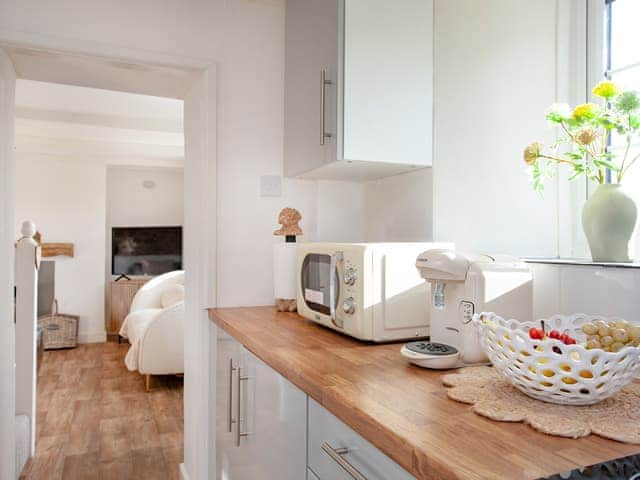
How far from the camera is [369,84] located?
1.66 m

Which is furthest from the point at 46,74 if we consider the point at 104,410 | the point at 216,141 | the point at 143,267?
the point at 143,267

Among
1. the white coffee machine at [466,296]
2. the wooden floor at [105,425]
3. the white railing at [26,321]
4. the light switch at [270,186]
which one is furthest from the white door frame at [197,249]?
the white coffee machine at [466,296]

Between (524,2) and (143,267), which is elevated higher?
(524,2)

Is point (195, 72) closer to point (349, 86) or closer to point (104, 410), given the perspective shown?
point (349, 86)

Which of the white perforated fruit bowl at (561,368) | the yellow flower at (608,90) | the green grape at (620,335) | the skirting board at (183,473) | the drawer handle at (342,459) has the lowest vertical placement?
the skirting board at (183,473)

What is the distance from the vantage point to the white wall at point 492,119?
1.80 meters

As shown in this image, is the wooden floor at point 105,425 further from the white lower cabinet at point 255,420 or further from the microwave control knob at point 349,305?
the microwave control knob at point 349,305

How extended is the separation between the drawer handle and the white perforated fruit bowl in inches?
13.1

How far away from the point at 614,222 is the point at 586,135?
27 centimetres

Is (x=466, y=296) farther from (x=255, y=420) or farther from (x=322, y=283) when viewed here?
(x=255, y=420)

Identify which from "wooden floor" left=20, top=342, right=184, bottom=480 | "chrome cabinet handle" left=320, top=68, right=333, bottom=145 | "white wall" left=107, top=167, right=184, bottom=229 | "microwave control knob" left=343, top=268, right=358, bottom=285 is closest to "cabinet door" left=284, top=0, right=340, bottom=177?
"chrome cabinet handle" left=320, top=68, right=333, bottom=145

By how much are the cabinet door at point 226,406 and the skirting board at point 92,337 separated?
465 centimetres

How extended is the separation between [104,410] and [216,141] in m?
2.45

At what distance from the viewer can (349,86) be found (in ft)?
5.36
